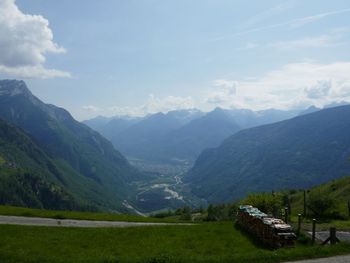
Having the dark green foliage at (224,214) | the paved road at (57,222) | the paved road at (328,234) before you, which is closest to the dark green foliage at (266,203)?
the dark green foliage at (224,214)

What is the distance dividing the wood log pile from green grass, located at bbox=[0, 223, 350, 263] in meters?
0.98

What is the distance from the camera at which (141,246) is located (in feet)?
113

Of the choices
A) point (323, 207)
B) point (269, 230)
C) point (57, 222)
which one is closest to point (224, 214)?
point (323, 207)

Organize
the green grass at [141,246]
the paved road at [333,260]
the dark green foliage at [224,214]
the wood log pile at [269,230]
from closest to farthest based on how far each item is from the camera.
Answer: the paved road at [333,260]
the green grass at [141,246]
the wood log pile at [269,230]
the dark green foliage at [224,214]

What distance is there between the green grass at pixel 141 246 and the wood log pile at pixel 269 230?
3.23ft

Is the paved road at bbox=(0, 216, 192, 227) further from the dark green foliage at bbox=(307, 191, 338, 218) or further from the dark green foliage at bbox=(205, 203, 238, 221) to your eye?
the dark green foliage at bbox=(307, 191, 338, 218)

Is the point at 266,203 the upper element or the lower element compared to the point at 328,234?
upper

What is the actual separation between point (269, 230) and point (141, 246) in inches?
409

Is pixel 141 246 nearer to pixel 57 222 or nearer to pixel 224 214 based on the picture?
pixel 57 222

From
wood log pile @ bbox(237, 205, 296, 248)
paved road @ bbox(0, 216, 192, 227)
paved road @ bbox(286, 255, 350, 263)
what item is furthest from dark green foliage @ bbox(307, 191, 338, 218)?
paved road @ bbox(286, 255, 350, 263)

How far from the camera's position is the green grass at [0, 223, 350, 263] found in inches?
1125

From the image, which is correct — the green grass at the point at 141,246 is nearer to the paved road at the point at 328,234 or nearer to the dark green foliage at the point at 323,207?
the paved road at the point at 328,234

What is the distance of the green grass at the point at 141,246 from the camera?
28578 mm

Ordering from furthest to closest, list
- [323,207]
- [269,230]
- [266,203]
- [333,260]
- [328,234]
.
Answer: [323,207]
[266,203]
[328,234]
[269,230]
[333,260]
